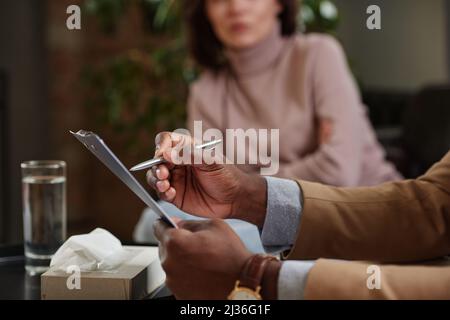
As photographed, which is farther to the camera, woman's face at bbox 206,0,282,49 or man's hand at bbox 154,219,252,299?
woman's face at bbox 206,0,282,49

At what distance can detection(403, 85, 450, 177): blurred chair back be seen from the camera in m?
2.37

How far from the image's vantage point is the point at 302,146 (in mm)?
2010

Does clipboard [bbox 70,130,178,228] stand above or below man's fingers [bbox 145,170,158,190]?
above

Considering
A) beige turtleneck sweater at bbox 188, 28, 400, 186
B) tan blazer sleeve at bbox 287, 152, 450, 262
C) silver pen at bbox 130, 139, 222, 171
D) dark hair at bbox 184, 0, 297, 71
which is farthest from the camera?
dark hair at bbox 184, 0, 297, 71

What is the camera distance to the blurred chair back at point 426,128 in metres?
2.37

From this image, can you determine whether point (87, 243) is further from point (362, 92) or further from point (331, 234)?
point (362, 92)

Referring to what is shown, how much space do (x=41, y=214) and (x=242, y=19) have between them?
1.05 metres

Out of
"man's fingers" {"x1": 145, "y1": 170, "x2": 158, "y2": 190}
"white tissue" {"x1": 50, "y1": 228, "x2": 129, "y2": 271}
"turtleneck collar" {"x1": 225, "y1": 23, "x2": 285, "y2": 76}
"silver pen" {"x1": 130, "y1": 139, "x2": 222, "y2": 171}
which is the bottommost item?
"white tissue" {"x1": 50, "y1": 228, "x2": 129, "y2": 271}

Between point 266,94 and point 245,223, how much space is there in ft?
3.38

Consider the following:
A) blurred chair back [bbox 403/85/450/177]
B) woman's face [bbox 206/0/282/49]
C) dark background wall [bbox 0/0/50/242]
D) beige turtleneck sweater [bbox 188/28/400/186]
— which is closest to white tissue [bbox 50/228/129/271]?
beige turtleneck sweater [bbox 188/28/400/186]

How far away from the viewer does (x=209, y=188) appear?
945 millimetres

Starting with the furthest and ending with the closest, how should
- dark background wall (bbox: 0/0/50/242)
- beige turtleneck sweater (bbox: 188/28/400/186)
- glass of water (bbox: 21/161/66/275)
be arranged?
1. dark background wall (bbox: 0/0/50/242)
2. beige turtleneck sweater (bbox: 188/28/400/186)
3. glass of water (bbox: 21/161/66/275)

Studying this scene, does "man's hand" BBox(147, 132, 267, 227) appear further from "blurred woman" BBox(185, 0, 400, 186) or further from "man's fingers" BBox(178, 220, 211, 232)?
"blurred woman" BBox(185, 0, 400, 186)

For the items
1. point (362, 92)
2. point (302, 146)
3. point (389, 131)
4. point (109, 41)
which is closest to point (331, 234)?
point (302, 146)
